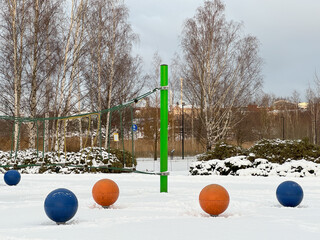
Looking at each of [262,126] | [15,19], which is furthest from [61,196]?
[262,126]

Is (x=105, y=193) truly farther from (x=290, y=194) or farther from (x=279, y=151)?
(x=279, y=151)

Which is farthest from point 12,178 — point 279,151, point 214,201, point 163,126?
point 279,151

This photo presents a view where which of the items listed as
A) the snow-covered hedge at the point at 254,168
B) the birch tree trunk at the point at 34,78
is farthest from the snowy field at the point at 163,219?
the birch tree trunk at the point at 34,78

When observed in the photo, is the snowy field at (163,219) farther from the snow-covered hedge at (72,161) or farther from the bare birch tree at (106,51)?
the bare birch tree at (106,51)

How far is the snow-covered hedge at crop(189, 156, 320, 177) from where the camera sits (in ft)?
53.8

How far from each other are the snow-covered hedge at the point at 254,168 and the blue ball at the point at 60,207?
36.6 ft

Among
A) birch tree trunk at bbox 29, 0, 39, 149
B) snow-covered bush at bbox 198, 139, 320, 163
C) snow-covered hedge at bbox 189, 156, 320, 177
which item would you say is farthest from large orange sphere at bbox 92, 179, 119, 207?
birch tree trunk at bbox 29, 0, 39, 149

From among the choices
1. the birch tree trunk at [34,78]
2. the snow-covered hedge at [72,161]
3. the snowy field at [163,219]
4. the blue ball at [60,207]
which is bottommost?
the snowy field at [163,219]

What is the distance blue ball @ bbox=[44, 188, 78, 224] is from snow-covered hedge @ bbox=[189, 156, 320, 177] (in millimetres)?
11148

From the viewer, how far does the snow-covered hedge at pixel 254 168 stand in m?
16.4

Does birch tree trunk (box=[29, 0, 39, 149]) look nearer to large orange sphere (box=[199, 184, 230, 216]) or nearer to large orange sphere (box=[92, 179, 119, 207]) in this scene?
large orange sphere (box=[92, 179, 119, 207])

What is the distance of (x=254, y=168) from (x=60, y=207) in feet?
38.6

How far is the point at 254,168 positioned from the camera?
17.3 metres

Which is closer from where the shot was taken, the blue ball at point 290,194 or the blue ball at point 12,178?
the blue ball at point 290,194
